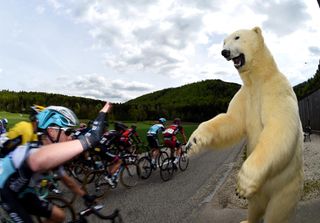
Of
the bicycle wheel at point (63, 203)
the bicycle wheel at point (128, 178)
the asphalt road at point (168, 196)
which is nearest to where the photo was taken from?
the bicycle wheel at point (63, 203)

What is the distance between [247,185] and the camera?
2.97m

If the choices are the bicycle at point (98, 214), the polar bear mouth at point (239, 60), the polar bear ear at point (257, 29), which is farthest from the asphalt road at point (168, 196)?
the bicycle at point (98, 214)

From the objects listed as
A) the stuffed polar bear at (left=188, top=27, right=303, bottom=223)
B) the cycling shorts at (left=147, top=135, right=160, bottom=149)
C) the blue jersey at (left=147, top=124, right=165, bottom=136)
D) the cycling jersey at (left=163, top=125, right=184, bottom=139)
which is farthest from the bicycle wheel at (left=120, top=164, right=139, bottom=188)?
the stuffed polar bear at (left=188, top=27, right=303, bottom=223)

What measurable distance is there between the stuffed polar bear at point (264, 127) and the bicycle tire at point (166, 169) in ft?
21.9

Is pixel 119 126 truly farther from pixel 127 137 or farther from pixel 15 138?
pixel 15 138

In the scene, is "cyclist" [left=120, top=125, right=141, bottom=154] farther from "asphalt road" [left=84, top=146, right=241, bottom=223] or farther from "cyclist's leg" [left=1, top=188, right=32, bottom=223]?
"cyclist's leg" [left=1, top=188, right=32, bottom=223]

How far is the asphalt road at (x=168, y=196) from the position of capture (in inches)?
273

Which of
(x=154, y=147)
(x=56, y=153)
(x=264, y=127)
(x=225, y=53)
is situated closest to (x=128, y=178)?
(x=154, y=147)

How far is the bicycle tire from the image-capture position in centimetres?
1091

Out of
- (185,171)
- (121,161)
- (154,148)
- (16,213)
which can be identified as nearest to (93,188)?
(121,161)

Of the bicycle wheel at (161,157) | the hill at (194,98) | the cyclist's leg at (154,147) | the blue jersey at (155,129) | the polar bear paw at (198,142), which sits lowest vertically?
the bicycle wheel at (161,157)

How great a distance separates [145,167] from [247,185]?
26.9ft

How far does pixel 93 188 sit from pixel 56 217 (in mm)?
5808

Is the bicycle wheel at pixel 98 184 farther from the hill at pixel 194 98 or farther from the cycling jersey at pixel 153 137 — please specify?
the hill at pixel 194 98
